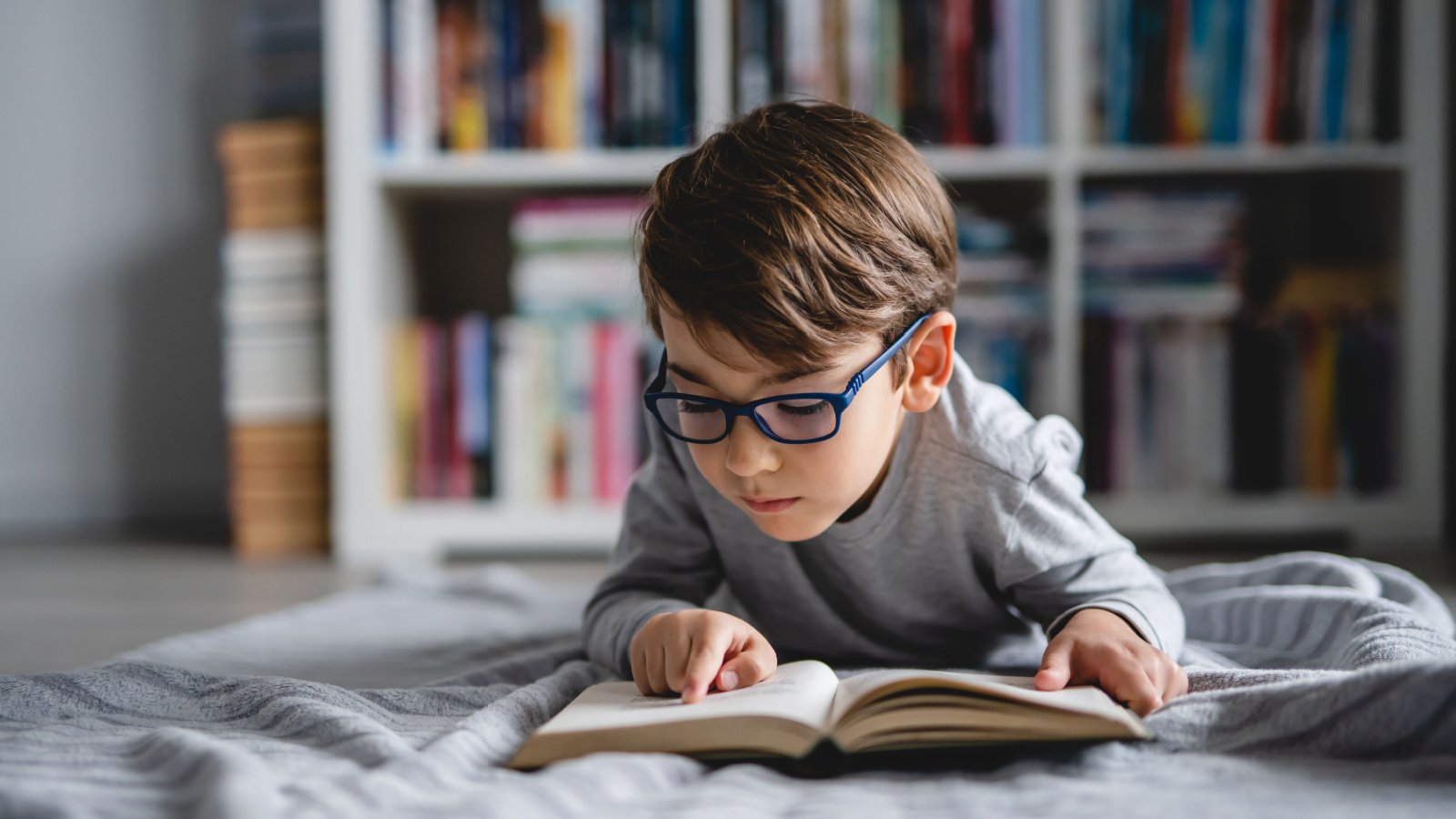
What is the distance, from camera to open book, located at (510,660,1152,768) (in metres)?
0.58

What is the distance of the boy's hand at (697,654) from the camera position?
68cm

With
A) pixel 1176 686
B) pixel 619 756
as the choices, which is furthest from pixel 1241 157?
pixel 619 756

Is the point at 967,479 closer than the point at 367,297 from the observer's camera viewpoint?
Yes

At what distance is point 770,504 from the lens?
756 millimetres

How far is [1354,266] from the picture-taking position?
6.12 feet

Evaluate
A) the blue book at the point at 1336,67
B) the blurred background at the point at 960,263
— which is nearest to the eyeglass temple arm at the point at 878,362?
the blurred background at the point at 960,263

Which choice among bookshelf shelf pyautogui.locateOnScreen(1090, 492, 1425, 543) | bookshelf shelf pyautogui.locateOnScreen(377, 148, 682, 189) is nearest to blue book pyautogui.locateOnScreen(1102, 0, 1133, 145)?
bookshelf shelf pyautogui.locateOnScreen(1090, 492, 1425, 543)

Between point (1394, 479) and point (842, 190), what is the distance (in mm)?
1436

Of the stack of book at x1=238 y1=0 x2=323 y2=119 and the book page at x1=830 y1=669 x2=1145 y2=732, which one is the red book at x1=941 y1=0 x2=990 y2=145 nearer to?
the stack of book at x1=238 y1=0 x2=323 y2=119

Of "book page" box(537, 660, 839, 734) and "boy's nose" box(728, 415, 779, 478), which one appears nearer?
"book page" box(537, 660, 839, 734)

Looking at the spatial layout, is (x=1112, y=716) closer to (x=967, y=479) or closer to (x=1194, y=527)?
(x=967, y=479)

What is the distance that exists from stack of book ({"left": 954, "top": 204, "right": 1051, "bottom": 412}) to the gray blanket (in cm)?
98

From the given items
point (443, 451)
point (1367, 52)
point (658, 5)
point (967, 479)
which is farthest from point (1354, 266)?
point (443, 451)

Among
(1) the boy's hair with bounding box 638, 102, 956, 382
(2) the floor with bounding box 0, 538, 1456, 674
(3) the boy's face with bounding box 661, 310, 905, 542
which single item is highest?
(1) the boy's hair with bounding box 638, 102, 956, 382
